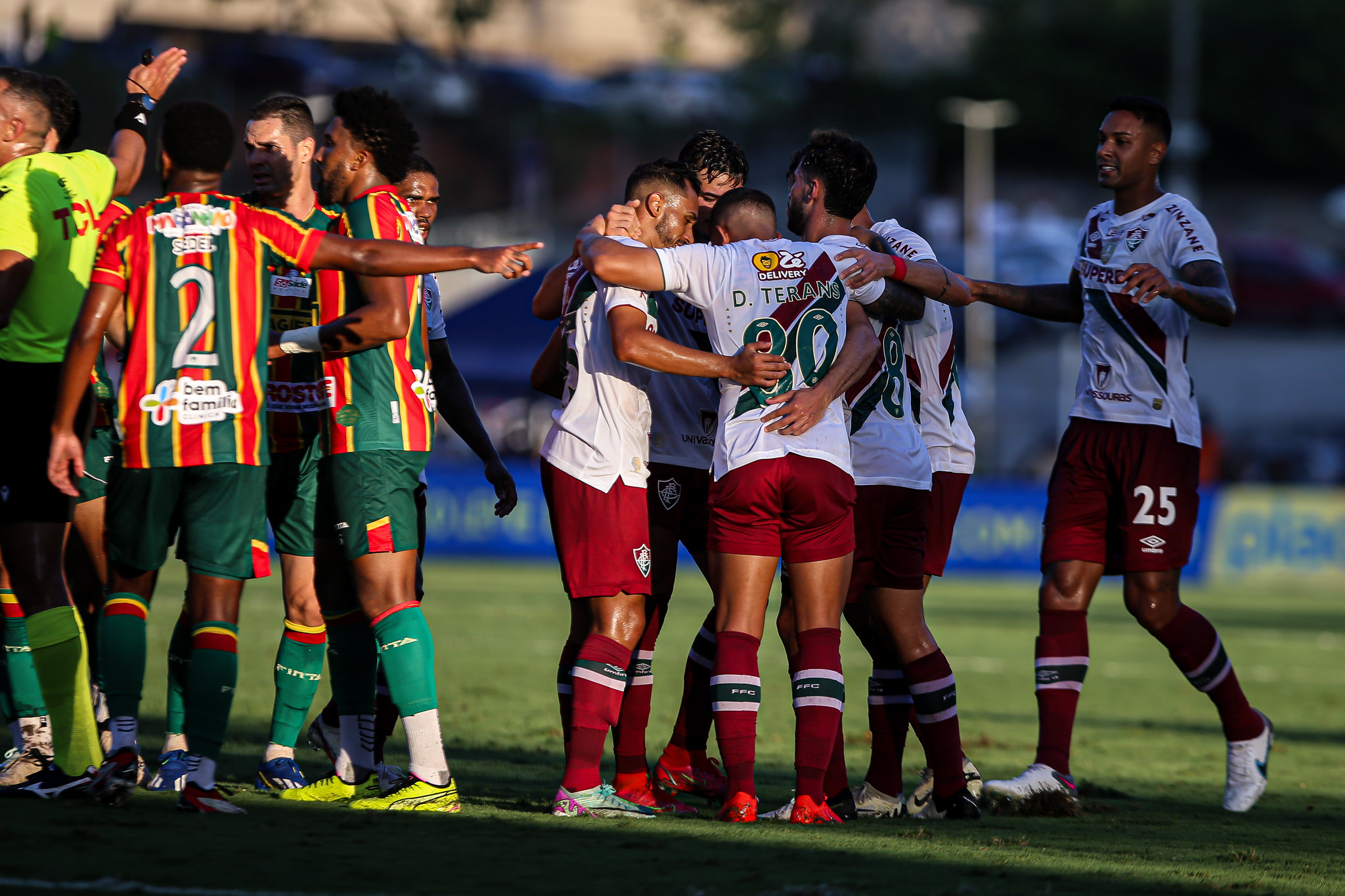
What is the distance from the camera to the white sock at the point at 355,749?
5754 millimetres

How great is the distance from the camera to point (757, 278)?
17.8 feet

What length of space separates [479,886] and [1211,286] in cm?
421

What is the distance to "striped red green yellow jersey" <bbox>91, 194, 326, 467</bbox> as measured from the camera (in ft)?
16.4

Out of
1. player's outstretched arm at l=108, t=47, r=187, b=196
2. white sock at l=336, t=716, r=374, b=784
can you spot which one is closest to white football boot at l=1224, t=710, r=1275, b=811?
white sock at l=336, t=716, r=374, b=784

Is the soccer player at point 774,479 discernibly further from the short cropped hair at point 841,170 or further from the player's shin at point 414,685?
the player's shin at point 414,685

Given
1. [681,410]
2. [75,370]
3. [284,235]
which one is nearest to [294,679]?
[75,370]

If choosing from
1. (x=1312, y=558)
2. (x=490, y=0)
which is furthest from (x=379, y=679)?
(x=490, y=0)

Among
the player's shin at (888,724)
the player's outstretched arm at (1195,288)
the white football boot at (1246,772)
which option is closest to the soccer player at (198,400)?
the player's shin at (888,724)

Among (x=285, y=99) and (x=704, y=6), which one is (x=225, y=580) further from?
(x=704, y=6)

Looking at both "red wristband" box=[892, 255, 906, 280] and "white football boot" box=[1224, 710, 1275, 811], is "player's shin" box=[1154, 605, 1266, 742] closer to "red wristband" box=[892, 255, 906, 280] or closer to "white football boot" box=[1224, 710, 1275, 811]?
"white football boot" box=[1224, 710, 1275, 811]

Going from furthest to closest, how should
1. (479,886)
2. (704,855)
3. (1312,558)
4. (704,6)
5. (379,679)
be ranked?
(704,6) < (1312,558) < (379,679) < (704,855) < (479,886)

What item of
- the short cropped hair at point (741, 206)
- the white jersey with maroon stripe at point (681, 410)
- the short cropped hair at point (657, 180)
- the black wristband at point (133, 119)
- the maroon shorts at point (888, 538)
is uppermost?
the black wristband at point (133, 119)

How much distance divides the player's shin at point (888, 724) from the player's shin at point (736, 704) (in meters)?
0.87

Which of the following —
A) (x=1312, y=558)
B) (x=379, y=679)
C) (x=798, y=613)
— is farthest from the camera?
(x=1312, y=558)
